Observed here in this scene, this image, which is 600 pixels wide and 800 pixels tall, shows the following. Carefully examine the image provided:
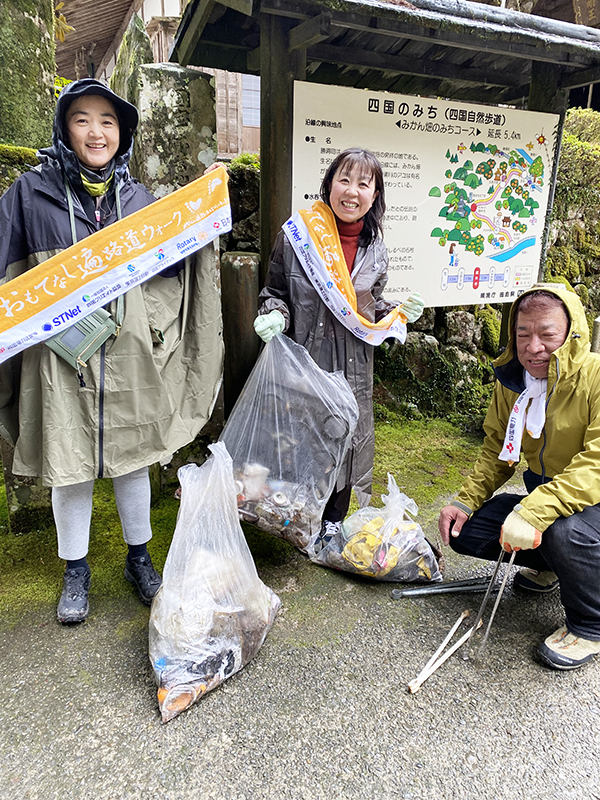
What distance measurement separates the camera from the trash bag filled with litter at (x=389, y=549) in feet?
9.05

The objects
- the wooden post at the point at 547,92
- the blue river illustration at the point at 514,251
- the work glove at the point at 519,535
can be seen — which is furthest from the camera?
the blue river illustration at the point at 514,251

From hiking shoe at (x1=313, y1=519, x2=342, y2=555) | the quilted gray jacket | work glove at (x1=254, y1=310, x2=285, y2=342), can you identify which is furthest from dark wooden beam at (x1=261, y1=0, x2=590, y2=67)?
hiking shoe at (x1=313, y1=519, x2=342, y2=555)

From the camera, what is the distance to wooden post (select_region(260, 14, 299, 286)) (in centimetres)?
302

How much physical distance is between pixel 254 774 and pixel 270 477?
3.86ft

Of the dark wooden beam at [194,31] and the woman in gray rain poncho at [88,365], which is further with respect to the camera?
the dark wooden beam at [194,31]

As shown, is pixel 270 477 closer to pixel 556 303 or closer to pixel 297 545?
pixel 297 545

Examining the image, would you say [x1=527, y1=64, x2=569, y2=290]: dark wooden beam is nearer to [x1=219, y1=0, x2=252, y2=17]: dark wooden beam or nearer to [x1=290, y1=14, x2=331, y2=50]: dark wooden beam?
[x1=290, y1=14, x2=331, y2=50]: dark wooden beam

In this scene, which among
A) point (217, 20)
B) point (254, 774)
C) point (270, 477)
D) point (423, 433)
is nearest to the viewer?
point (254, 774)

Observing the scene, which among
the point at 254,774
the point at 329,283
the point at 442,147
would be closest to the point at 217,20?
the point at 442,147

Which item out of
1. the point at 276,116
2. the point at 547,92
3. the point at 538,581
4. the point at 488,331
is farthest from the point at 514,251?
the point at 538,581

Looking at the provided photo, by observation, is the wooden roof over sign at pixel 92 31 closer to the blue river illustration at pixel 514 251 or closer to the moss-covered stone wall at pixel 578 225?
the moss-covered stone wall at pixel 578 225

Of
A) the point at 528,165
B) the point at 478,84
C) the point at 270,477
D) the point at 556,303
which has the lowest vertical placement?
the point at 270,477

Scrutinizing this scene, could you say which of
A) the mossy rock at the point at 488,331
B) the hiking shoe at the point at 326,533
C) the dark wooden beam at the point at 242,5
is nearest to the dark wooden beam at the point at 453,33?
the dark wooden beam at the point at 242,5

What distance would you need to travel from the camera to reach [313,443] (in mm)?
2631
